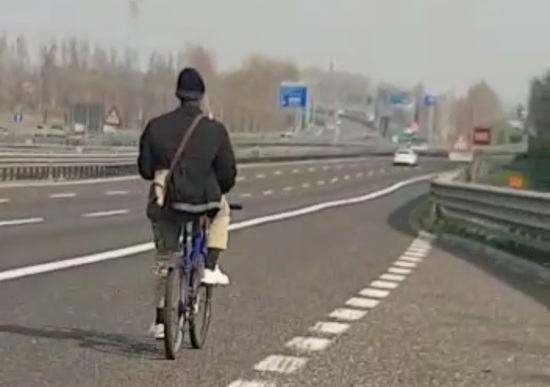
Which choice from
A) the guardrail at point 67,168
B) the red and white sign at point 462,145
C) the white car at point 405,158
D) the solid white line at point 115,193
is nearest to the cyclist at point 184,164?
the solid white line at point 115,193

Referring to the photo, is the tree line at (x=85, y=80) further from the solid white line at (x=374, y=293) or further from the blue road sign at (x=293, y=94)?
the solid white line at (x=374, y=293)

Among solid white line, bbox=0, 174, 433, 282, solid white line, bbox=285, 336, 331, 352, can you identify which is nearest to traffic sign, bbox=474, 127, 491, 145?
solid white line, bbox=0, 174, 433, 282

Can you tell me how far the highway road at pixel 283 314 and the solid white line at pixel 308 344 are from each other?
0.7 inches

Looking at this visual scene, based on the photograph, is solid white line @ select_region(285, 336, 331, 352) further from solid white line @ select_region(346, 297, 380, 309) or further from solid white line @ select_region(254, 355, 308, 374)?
solid white line @ select_region(346, 297, 380, 309)

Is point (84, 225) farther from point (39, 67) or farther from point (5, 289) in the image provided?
point (39, 67)

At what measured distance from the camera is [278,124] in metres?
155

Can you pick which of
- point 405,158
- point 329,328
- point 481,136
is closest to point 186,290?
point 329,328

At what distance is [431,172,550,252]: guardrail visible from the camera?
2067cm

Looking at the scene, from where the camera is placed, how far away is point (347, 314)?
503 inches

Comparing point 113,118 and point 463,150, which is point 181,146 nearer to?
point 463,150

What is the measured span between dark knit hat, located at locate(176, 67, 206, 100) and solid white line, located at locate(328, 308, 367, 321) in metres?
3.63

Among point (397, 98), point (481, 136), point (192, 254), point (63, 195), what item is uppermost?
point (192, 254)

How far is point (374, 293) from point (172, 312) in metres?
5.92

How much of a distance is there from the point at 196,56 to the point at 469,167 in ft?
260
